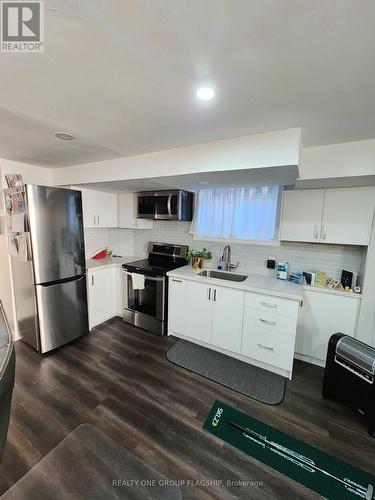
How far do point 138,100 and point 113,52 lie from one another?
368 mm

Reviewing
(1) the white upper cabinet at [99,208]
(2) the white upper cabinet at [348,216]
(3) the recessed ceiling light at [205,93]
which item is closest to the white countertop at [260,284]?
(2) the white upper cabinet at [348,216]

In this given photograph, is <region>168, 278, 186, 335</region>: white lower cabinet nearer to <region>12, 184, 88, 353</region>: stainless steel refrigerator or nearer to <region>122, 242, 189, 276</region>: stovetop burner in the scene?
<region>122, 242, 189, 276</region>: stovetop burner

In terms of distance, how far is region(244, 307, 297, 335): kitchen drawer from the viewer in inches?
87.3

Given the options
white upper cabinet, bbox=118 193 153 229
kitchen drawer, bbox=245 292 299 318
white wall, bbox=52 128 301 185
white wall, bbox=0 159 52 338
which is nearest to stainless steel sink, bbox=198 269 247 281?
kitchen drawer, bbox=245 292 299 318

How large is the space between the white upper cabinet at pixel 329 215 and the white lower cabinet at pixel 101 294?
8.41 ft

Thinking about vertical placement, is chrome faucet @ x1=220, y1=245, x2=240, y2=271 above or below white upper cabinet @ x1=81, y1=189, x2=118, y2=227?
below

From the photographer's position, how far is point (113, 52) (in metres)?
0.96

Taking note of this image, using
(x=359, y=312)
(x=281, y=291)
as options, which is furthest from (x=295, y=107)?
(x=359, y=312)

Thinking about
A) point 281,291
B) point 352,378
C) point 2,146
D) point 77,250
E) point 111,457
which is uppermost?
point 2,146

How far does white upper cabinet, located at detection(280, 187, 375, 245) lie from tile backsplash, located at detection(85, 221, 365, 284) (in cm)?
25

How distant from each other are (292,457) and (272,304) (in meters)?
1.19

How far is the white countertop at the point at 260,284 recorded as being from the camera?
224 centimetres

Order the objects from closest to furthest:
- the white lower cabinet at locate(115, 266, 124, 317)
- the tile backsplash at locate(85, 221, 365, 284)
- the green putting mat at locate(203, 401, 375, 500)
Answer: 1. the green putting mat at locate(203, 401, 375, 500)
2. the tile backsplash at locate(85, 221, 365, 284)
3. the white lower cabinet at locate(115, 266, 124, 317)

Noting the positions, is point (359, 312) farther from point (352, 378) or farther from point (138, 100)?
point (138, 100)
